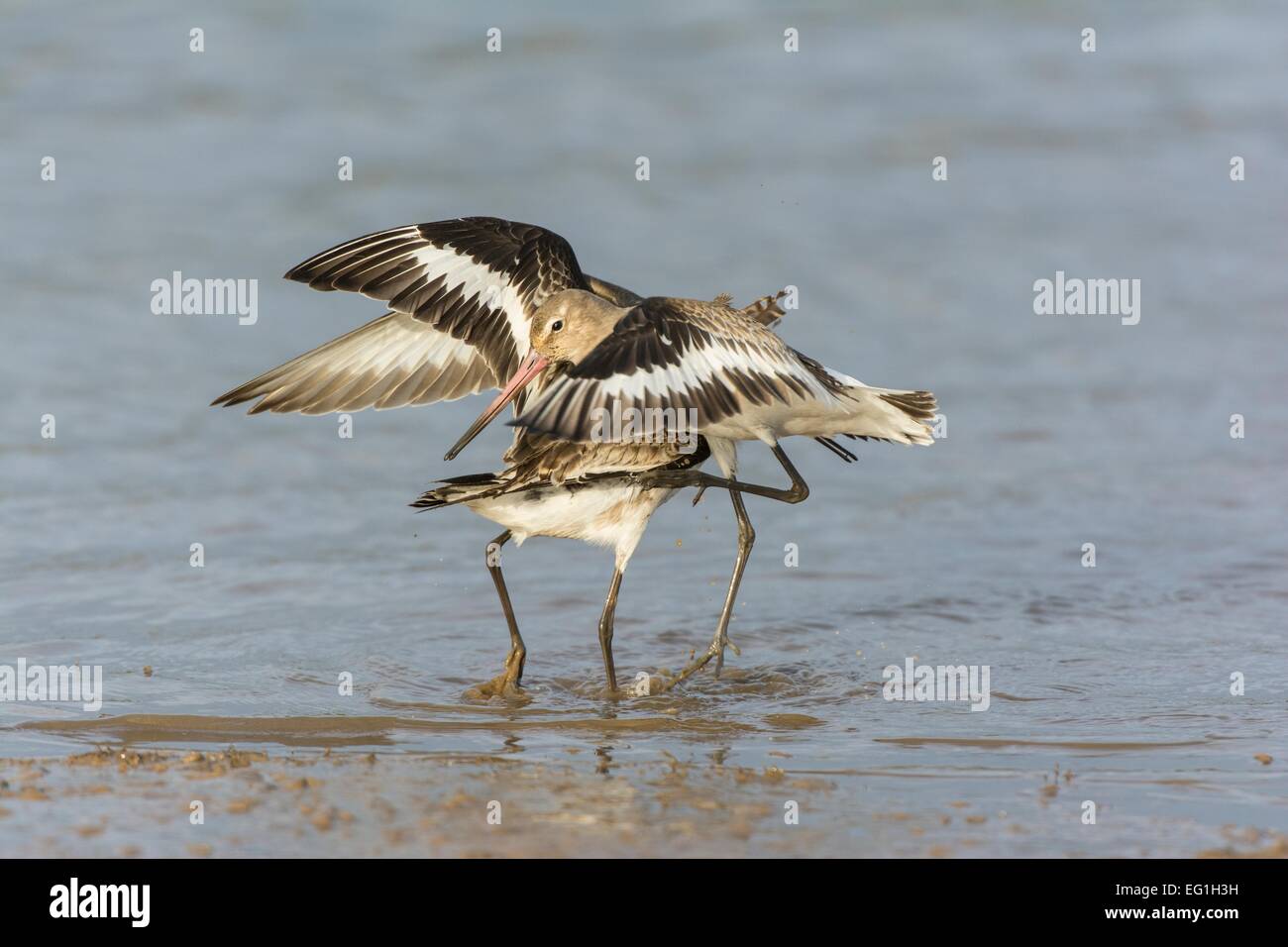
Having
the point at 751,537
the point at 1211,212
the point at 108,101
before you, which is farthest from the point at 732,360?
the point at 108,101

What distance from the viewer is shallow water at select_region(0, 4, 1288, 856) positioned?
539cm

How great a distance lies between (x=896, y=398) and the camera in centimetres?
673

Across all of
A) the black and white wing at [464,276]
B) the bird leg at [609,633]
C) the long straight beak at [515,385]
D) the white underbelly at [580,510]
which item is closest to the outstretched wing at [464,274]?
the black and white wing at [464,276]

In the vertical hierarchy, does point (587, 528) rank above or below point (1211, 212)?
below

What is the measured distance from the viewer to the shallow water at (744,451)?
539 centimetres

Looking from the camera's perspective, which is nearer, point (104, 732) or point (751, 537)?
point (104, 732)

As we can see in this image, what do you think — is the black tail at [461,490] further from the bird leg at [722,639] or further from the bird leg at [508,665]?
the bird leg at [722,639]

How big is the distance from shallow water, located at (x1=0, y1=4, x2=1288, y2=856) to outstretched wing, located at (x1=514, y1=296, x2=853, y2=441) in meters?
1.10

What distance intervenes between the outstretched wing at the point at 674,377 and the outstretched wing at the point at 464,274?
2.90 feet

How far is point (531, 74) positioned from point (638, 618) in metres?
7.60
